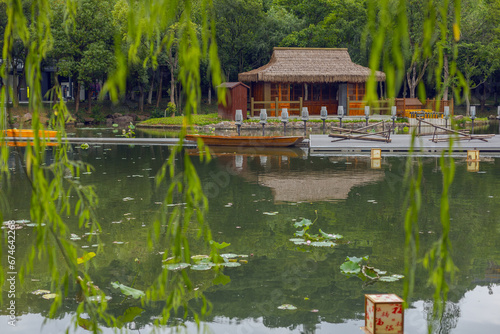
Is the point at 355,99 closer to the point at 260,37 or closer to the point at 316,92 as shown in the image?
the point at 316,92

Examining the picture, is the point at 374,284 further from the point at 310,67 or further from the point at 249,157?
the point at 310,67

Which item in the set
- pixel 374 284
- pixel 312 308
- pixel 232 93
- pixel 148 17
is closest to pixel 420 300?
pixel 374 284

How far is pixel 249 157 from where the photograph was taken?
64.3 ft

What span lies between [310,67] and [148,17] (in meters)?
37.9

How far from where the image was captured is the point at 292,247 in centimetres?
790

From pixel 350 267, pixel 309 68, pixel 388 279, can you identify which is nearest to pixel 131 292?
pixel 350 267

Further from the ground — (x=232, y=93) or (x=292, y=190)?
(x=232, y=93)

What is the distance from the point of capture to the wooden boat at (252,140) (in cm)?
2219

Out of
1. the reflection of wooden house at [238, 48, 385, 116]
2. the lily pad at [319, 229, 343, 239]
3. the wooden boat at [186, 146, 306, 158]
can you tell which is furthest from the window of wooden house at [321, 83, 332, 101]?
the lily pad at [319, 229, 343, 239]

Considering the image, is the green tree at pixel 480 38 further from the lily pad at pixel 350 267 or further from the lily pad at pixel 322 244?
the lily pad at pixel 350 267

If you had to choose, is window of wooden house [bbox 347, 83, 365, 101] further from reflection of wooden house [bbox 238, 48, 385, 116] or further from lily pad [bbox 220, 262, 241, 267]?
lily pad [bbox 220, 262, 241, 267]

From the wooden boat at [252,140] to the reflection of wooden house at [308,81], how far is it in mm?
16420

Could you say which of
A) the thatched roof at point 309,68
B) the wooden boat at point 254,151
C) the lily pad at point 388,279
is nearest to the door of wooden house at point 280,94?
the thatched roof at point 309,68

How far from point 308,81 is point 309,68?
46.6 inches
